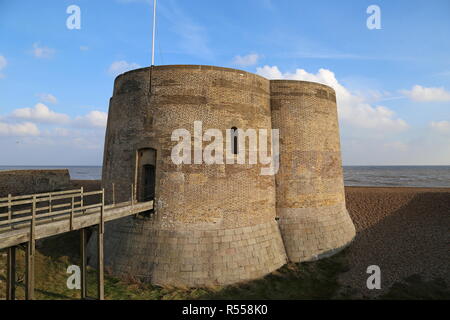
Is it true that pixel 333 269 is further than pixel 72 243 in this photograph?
No

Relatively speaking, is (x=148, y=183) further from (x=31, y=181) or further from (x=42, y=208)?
(x=31, y=181)

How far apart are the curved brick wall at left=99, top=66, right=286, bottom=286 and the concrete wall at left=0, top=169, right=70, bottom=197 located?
12.6 m

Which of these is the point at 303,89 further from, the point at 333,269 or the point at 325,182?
the point at 333,269

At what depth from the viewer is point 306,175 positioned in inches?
542

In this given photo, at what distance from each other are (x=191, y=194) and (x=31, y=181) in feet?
55.1

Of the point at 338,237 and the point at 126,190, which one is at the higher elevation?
the point at 126,190

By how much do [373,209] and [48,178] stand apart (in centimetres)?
2573

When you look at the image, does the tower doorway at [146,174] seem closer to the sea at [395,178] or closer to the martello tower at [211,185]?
the martello tower at [211,185]

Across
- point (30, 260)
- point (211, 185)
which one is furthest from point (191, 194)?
point (30, 260)

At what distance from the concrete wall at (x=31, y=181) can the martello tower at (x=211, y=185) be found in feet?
37.5
